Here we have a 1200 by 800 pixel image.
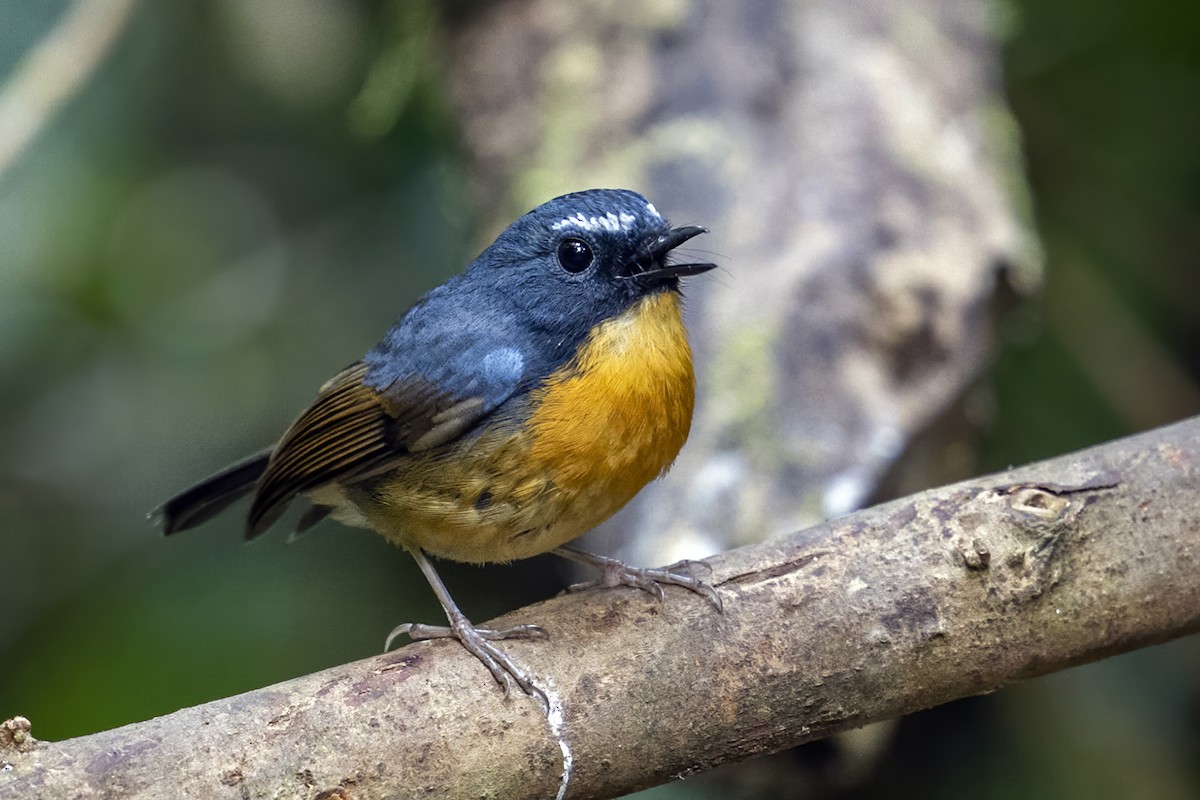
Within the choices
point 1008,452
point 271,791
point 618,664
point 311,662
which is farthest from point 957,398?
point 271,791

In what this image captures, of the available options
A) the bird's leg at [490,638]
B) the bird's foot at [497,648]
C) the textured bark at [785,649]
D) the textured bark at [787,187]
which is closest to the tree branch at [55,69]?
the textured bark at [787,187]

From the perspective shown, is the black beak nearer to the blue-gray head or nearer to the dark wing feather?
the blue-gray head

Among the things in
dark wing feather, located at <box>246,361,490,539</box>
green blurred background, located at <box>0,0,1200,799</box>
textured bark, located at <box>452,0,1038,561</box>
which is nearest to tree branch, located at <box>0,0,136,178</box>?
green blurred background, located at <box>0,0,1200,799</box>

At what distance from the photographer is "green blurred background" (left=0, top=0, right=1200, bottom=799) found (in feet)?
13.4

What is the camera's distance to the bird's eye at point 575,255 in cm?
291

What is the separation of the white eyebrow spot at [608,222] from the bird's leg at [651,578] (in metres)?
0.78

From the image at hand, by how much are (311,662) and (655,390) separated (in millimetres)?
1982

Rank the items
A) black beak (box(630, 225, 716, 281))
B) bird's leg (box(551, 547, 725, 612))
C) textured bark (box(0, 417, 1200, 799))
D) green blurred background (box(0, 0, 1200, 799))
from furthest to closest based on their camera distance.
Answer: green blurred background (box(0, 0, 1200, 799)), black beak (box(630, 225, 716, 281)), bird's leg (box(551, 547, 725, 612)), textured bark (box(0, 417, 1200, 799))

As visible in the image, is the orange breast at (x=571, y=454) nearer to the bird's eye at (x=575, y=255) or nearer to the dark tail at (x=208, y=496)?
the bird's eye at (x=575, y=255)

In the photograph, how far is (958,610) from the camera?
8.22 ft

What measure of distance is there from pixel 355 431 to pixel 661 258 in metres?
0.86

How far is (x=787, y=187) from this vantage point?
4402 millimetres

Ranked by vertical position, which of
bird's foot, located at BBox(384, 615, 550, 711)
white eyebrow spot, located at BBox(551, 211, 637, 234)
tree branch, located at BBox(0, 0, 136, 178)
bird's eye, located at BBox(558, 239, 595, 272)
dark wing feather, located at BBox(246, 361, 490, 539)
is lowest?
bird's foot, located at BBox(384, 615, 550, 711)

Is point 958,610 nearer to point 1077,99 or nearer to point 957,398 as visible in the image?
point 957,398
